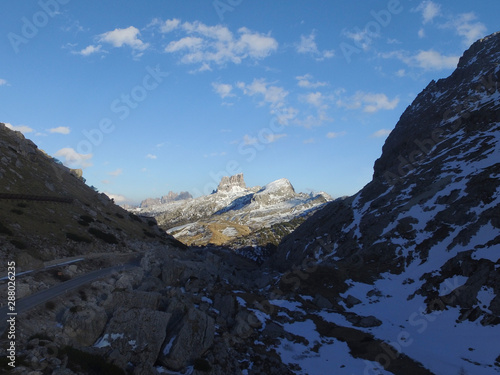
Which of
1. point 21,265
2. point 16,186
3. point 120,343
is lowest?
point 120,343

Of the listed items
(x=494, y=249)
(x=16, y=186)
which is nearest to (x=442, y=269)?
(x=494, y=249)

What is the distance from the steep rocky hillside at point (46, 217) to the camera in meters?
39.7

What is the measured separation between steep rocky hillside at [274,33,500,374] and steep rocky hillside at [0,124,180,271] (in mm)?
36585

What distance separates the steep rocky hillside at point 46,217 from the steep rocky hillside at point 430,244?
36.6m

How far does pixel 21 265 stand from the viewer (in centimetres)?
3416

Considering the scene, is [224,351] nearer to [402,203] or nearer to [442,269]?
[442,269]

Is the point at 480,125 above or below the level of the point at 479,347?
above

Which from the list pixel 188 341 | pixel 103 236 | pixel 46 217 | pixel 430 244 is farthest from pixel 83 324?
pixel 430 244

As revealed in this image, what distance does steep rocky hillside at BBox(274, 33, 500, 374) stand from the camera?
122ft

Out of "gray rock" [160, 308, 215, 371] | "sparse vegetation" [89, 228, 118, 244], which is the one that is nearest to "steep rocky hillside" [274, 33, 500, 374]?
"gray rock" [160, 308, 215, 371]

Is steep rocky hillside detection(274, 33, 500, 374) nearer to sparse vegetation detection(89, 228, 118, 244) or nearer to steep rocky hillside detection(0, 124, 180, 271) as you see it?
sparse vegetation detection(89, 228, 118, 244)

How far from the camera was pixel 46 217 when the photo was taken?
50.5 meters

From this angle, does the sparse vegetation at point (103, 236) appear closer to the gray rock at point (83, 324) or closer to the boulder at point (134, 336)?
the gray rock at point (83, 324)

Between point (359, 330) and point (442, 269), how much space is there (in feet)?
59.0
